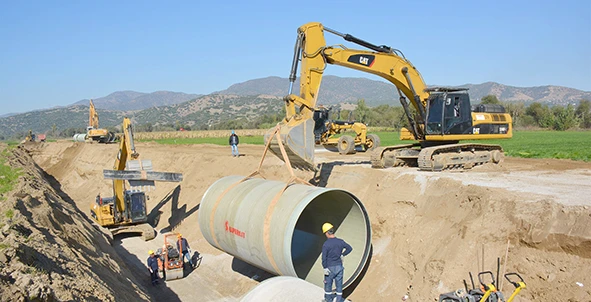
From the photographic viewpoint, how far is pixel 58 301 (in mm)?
5797

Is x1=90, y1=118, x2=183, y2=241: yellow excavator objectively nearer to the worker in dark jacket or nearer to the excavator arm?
the worker in dark jacket

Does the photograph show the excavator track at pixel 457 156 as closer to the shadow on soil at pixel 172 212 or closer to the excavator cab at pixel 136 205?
the shadow on soil at pixel 172 212

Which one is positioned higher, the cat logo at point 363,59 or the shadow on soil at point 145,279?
the cat logo at point 363,59

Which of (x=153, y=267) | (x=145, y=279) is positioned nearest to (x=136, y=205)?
(x=145, y=279)

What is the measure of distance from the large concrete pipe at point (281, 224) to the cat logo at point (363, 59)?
4.40 m

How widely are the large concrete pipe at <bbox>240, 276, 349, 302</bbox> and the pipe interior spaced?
375cm

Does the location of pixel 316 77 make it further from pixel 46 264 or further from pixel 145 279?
pixel 46 264

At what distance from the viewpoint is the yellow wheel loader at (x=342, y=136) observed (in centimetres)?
2317

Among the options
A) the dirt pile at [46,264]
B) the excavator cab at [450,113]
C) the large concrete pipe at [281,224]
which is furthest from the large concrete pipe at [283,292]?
the excavator cab at [450,113]

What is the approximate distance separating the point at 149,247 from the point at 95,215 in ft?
9.40

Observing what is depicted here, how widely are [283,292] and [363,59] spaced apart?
30.5 feet

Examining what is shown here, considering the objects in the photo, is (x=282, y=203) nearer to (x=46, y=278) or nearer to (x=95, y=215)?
(x=46, y=278)

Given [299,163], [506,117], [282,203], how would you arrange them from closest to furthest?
[282,203] → [299,163] → [506,117]

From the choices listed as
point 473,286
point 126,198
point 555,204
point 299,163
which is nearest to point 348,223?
point 299,163
